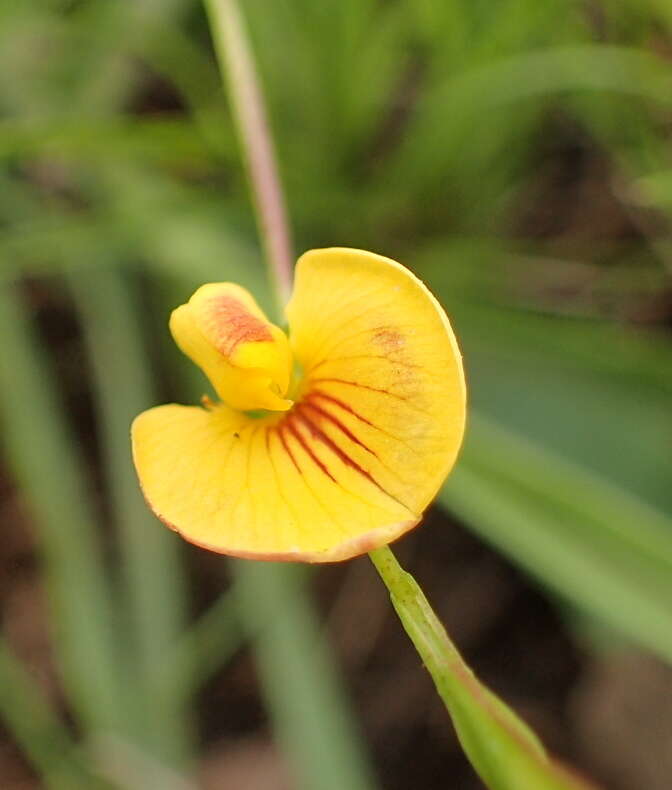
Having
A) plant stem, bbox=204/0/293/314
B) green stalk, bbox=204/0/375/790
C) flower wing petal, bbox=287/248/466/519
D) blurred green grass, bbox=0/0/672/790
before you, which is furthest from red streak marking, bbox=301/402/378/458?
green stalk, bbox=204/0/375/790

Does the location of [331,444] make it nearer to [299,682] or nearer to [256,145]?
[256,145]

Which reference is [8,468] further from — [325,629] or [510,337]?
[510,337]

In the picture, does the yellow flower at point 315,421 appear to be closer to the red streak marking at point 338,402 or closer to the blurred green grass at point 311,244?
the red streak marking at point 338,402

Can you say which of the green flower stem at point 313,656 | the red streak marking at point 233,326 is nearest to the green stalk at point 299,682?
the green flower stem at point 313,656

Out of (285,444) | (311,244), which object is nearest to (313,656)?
(311,244)

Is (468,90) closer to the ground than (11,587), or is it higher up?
higher up

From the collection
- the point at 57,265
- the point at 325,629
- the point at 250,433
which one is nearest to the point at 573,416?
the point at 325,629
